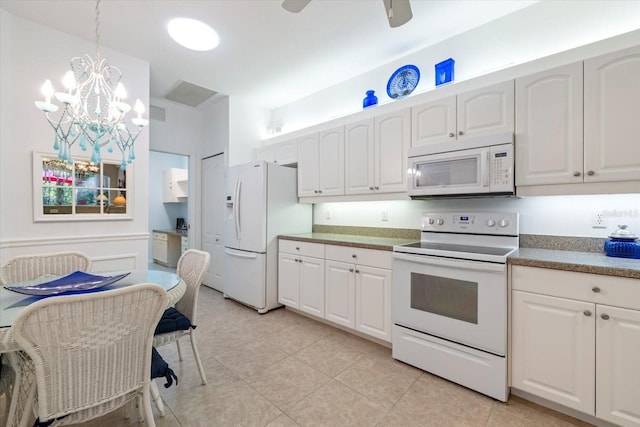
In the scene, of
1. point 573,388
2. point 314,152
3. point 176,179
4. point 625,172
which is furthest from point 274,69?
point 176,179

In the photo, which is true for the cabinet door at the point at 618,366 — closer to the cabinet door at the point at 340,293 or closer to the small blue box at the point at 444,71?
the cabinet door at the point at 340,293

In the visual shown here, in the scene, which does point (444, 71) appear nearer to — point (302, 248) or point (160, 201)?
point (302, 248)

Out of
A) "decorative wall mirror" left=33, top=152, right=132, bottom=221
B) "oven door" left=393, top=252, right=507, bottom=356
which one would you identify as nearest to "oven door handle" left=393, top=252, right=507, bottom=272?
"oven door" left=393, top=252, right=507, bottom=356

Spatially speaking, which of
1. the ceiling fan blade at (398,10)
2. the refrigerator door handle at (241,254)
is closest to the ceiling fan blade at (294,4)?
the ceiling fan blade at (398,10)

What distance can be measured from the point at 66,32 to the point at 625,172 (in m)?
4.57

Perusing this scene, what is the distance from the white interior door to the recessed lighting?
1561mm

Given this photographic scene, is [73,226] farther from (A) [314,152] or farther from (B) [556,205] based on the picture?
(B) [556,205]

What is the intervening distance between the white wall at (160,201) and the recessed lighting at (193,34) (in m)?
4.16

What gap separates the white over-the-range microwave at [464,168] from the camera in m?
1.96

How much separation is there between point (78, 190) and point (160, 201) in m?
4.23

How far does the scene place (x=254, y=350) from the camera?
2.41m

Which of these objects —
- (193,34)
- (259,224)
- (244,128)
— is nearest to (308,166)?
(259,224)

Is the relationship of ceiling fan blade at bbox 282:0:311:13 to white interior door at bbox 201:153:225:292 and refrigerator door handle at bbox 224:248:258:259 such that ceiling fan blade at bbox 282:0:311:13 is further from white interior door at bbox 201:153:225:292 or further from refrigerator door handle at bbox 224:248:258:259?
white interior door at bbox 201:153:225:292

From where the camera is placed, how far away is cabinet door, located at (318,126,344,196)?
3023 millimetres
